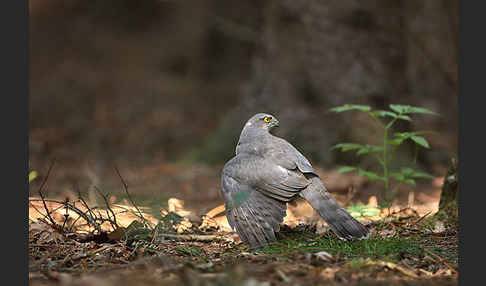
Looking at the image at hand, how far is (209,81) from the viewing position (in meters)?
13.4

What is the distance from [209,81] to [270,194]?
978 centimetres

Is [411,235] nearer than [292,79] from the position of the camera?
Yes

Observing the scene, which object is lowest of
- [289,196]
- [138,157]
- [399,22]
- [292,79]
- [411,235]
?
[138,157]

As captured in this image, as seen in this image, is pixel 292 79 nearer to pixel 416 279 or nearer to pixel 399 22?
pixel 399 22

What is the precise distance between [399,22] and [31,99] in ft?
29.1

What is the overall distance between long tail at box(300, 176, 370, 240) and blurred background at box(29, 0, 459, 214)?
1.57 m

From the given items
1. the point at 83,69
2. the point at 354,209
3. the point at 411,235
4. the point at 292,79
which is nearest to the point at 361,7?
the point at 292,79

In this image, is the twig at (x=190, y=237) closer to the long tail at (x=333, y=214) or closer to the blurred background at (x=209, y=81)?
the blurred background at (x=209, y=81)

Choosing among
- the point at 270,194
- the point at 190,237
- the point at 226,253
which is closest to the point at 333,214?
the point at 270,194

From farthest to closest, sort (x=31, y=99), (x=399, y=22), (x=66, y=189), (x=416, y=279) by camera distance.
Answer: (x=31, y=99), (x=399, y=22), (x=66, y=189), (x=416, y=279)

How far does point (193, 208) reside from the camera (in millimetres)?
5832

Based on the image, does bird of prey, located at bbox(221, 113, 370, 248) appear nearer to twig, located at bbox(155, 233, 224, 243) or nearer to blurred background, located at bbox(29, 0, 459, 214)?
twig, located at bbox(155, 233, 224, 243)

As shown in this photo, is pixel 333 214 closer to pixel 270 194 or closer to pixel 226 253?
pixel 270 194

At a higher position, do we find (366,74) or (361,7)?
(361,7)
